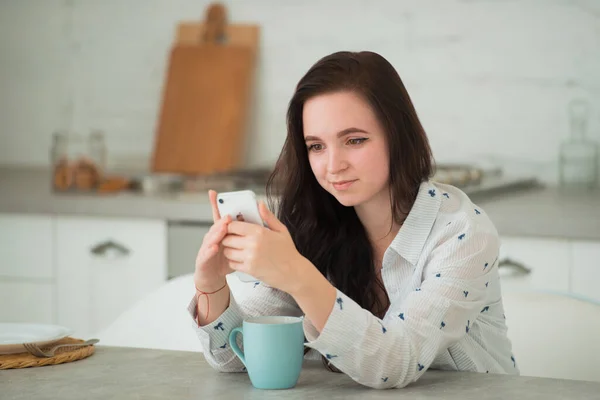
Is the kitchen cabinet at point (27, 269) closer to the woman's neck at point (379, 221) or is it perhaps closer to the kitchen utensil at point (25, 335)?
the kitchen utensil at point (25, 335)

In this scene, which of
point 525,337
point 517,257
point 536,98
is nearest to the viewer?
point 525,337

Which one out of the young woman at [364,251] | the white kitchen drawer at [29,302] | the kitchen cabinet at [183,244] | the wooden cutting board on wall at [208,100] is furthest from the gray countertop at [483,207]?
the young woman at [364,251]

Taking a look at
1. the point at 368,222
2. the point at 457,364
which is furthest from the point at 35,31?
the point at 457,364

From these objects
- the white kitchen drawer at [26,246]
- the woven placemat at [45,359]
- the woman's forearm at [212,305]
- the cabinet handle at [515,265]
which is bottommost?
the white kitchen drawer at [26,246]

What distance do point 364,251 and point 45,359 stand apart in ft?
2.02

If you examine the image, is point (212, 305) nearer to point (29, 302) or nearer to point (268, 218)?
point (268, 218)

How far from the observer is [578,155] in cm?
333

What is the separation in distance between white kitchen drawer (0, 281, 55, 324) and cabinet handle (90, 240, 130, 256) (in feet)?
0.70

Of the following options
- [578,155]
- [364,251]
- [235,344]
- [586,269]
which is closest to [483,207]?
[586,269]

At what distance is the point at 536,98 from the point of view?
134 inches

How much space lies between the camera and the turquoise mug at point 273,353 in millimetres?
1291

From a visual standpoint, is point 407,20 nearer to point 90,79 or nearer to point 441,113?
point 441,113

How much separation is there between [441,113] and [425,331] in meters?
2.22

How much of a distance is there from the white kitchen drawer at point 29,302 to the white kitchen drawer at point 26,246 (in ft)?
0.11
